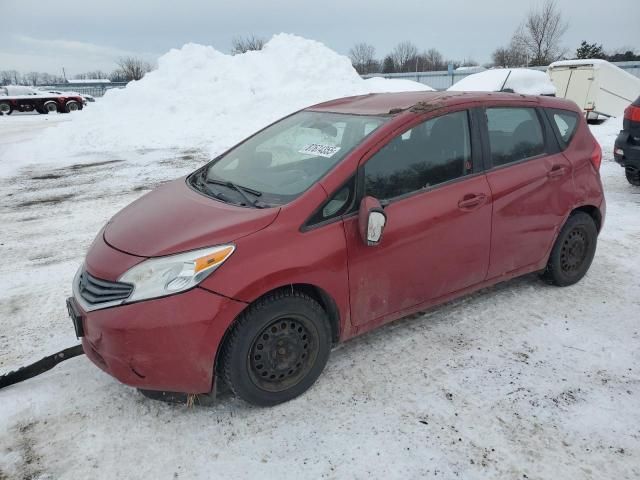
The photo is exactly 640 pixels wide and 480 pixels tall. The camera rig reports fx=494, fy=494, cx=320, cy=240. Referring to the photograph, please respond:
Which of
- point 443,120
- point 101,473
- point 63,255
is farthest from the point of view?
point 63,255

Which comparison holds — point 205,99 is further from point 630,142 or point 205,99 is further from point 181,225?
point 181,225

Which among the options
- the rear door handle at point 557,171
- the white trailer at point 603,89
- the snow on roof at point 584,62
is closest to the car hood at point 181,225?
the rear door handle at point 557,171

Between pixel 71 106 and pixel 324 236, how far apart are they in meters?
32.2

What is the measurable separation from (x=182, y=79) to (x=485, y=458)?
52.2 feet

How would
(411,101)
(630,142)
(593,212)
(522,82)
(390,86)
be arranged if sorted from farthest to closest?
(390,86) < (522,82) < (630,142) < (593,212) < (411,101)

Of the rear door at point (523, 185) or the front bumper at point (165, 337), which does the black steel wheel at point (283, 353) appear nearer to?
the front bumper at point (165, 337)

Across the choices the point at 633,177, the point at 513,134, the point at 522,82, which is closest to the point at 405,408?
the point at 513,134

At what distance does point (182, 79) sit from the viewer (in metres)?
16.0

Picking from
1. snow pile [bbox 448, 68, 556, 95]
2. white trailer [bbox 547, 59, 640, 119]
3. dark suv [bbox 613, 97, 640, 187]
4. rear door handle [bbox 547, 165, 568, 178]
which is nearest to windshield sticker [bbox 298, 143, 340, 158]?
rear door handle [bbox 547, 165, 568, 178]

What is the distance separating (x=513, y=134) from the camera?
3.71 metres

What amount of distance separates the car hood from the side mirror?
49 cm

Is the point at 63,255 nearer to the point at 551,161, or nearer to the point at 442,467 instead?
the point at 442,467

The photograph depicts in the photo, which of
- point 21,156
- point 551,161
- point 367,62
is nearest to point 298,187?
point 551,161

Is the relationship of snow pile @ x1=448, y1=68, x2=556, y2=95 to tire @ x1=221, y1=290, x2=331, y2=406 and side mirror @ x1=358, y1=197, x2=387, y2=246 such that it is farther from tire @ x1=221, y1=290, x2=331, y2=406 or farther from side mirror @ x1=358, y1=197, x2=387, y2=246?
tire @ x1=221, y1=290, x2=331, y2=406
